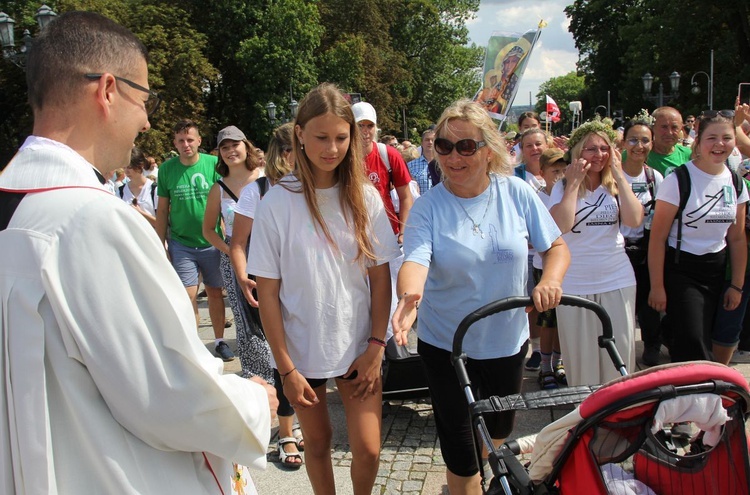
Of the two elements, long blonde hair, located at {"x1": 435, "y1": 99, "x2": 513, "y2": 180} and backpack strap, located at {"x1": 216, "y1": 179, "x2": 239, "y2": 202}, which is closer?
long blonde hair, located at {"x1": 435, "y1": 99, "x2": 513, "y2": 180}

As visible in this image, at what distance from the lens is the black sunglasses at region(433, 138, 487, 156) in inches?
108

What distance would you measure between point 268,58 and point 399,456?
3755 centimetres

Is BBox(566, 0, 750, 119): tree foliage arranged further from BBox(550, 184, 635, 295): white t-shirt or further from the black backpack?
BBox(550, 184, 635, 295): white t-shirt

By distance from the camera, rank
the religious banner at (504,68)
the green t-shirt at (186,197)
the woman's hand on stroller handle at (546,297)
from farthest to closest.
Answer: the religious banner at (504,68), the green t-shirt at (186,197), the woman's hand on stroller handle at (546,297)

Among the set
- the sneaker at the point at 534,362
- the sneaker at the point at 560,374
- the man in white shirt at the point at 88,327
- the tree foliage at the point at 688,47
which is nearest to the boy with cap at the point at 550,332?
the sneaker at the point at 560,374

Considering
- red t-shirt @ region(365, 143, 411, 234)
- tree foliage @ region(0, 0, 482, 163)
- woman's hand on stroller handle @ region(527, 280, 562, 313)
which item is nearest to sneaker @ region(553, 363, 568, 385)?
red t-shirt @ region(365, 143, 411, 234)

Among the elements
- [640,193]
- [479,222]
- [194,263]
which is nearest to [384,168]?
[640,193]

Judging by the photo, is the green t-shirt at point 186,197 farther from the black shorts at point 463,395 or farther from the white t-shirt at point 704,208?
the white t-shirt at point 704,208

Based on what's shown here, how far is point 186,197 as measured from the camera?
6020mm

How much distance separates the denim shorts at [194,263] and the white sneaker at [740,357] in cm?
464

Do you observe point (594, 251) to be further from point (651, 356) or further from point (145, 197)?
point (145, 197)

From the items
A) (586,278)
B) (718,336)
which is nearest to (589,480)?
(586,278)

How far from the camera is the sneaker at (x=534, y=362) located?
213 inches

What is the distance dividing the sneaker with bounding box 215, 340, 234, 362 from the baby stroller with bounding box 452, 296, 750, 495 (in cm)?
404
